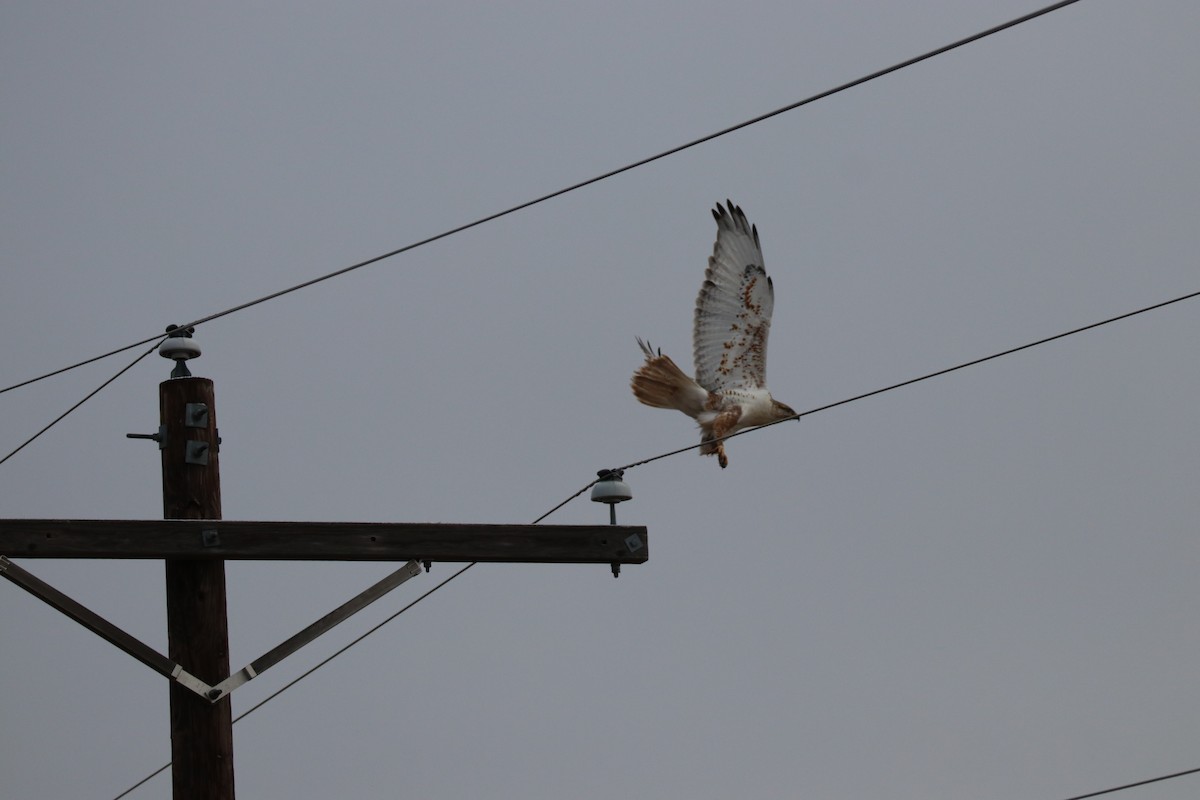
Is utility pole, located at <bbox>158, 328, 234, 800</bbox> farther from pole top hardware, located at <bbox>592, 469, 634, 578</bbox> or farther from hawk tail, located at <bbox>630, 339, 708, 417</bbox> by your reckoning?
hawk tail, located at <bbox>630, 339, 708, 417</bbox>

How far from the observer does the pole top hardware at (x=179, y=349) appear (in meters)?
6.25

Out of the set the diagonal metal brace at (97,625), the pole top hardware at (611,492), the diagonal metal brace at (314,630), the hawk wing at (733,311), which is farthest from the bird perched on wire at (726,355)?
the diagonal metal brace at (97,625)

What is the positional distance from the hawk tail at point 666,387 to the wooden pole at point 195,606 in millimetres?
2911

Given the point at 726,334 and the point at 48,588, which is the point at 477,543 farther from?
the point at 726,334

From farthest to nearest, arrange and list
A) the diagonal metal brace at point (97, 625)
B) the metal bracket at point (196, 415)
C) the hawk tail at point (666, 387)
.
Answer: the hawk tail at point (666, 387) → the metal bracket at point (196, 415) → the diagonal metal brace at point (97, 625)

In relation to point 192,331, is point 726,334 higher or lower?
higher

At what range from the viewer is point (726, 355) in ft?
29.5

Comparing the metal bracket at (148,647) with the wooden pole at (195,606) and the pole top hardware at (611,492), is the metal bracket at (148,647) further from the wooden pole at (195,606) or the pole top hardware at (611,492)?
the pole top hardware at (611,492)

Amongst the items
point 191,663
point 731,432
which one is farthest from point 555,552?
point 731,432

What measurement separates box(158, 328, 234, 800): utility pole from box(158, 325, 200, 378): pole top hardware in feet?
0.21

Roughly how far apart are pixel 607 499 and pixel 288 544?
1467mm

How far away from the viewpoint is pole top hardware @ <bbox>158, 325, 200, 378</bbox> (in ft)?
20.5

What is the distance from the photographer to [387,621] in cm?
720

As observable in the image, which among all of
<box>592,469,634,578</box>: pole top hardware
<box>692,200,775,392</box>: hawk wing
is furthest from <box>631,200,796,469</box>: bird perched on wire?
<box>592,469,634,578</box>: pole top hardware
